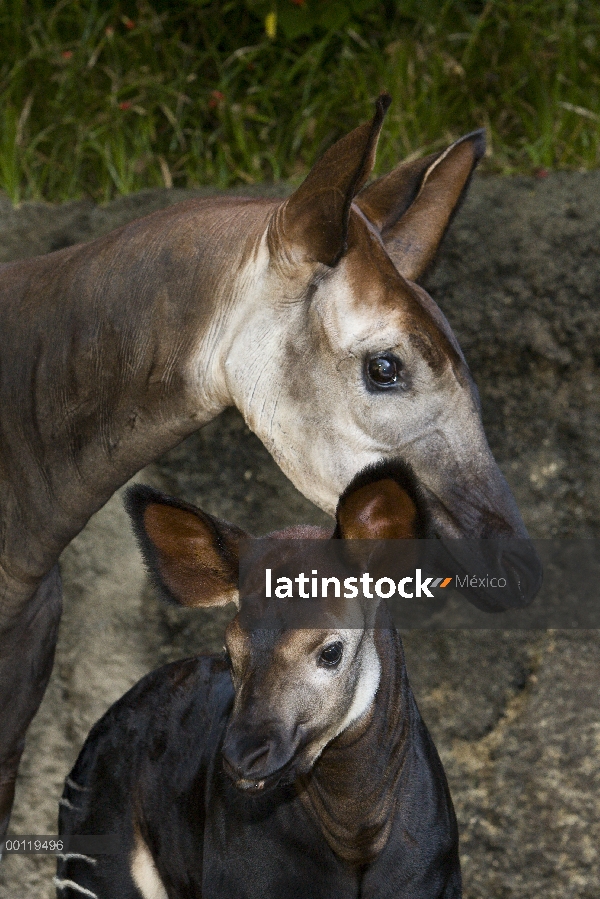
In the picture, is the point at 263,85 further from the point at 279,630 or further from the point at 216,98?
the point at 279,630

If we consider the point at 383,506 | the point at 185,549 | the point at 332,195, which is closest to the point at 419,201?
the point at 332,195

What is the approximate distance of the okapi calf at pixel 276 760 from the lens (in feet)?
5.52

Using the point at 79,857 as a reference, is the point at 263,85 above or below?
above

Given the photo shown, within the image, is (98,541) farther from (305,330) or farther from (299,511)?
(305,330)

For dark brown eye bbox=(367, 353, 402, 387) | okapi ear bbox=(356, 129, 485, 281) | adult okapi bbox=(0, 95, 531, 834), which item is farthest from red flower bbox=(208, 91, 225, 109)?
dark brown eye bbox=(367, 353, 402, 387)

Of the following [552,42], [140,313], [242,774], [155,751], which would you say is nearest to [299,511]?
[155,751]

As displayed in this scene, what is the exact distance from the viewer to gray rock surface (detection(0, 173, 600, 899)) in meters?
2.89

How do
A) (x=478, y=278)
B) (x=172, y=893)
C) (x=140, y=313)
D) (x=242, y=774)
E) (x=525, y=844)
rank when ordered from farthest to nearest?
1. (x=478, y=278)
2. (x=525, y=844)
3. (x=172, y=893)
4. (x=140, y=313)
5. (x=242, y=774)

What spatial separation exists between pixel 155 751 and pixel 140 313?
0.95 meters

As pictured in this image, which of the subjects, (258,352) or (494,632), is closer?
(258,352)

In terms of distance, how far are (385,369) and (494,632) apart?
59.9 inches

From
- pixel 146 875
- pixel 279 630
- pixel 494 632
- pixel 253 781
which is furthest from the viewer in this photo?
pixel 494 632

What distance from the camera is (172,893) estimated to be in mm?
2213

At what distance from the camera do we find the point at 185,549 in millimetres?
1895
